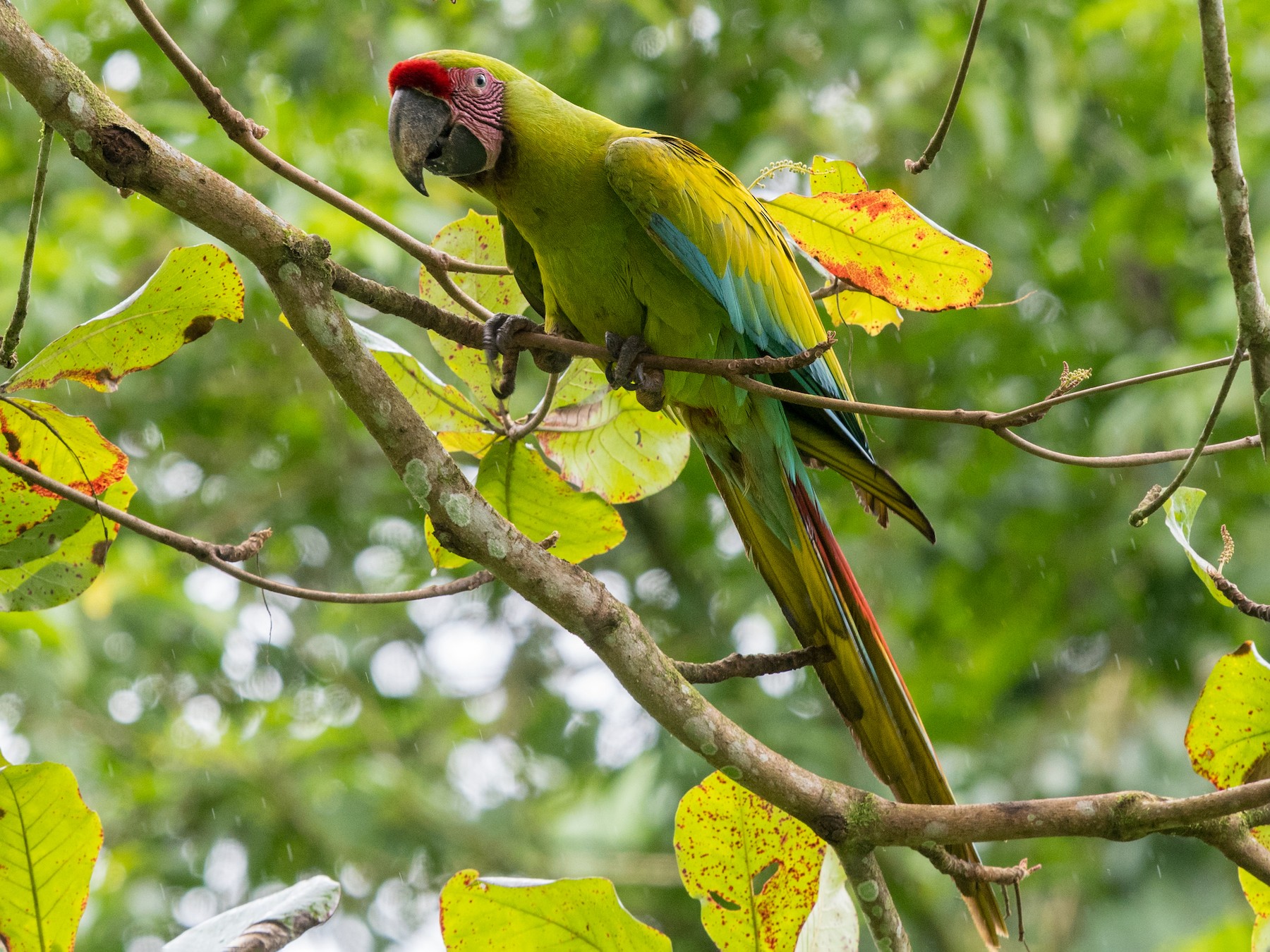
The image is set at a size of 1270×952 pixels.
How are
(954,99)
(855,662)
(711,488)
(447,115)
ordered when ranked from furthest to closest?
(711,488) < (447,115) < (855,662) < (954,99)

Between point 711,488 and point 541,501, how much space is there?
201cm

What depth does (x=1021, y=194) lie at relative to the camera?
2980mm

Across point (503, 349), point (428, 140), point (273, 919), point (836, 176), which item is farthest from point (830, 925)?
point (428, 140)

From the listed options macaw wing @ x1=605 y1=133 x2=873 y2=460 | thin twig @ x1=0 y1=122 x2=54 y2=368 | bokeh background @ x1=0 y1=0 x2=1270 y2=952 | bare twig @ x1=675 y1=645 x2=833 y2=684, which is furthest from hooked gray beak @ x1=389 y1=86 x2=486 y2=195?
bokeh background @ x1=0 y1=0 x2=1270 y2=952

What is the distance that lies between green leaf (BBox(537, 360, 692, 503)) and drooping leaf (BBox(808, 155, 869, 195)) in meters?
0.31

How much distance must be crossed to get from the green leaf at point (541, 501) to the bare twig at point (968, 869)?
415mm

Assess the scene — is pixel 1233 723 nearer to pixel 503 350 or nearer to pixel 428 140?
pixel 503 350

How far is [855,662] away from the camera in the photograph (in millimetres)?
1229

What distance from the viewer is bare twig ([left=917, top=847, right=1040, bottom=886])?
98cm

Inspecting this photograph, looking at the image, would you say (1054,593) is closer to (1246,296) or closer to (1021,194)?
(1021,194)

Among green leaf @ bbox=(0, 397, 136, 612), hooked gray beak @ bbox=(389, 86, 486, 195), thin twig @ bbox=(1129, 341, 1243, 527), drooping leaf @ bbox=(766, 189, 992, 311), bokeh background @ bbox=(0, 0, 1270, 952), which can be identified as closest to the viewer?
thin twig @ bbox=(1129, 341, 1243, 527)

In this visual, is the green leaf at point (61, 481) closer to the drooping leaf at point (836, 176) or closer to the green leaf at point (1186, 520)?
the drooping leaf at point (836, 176)

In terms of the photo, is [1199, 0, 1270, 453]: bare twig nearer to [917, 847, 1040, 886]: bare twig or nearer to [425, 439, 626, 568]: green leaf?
[917, 847, 1040, 886]: bare twig

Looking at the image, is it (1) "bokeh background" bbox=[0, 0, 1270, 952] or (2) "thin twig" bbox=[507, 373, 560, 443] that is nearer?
(2) "thin twig" bbox=[507, 373, 560, 443]
